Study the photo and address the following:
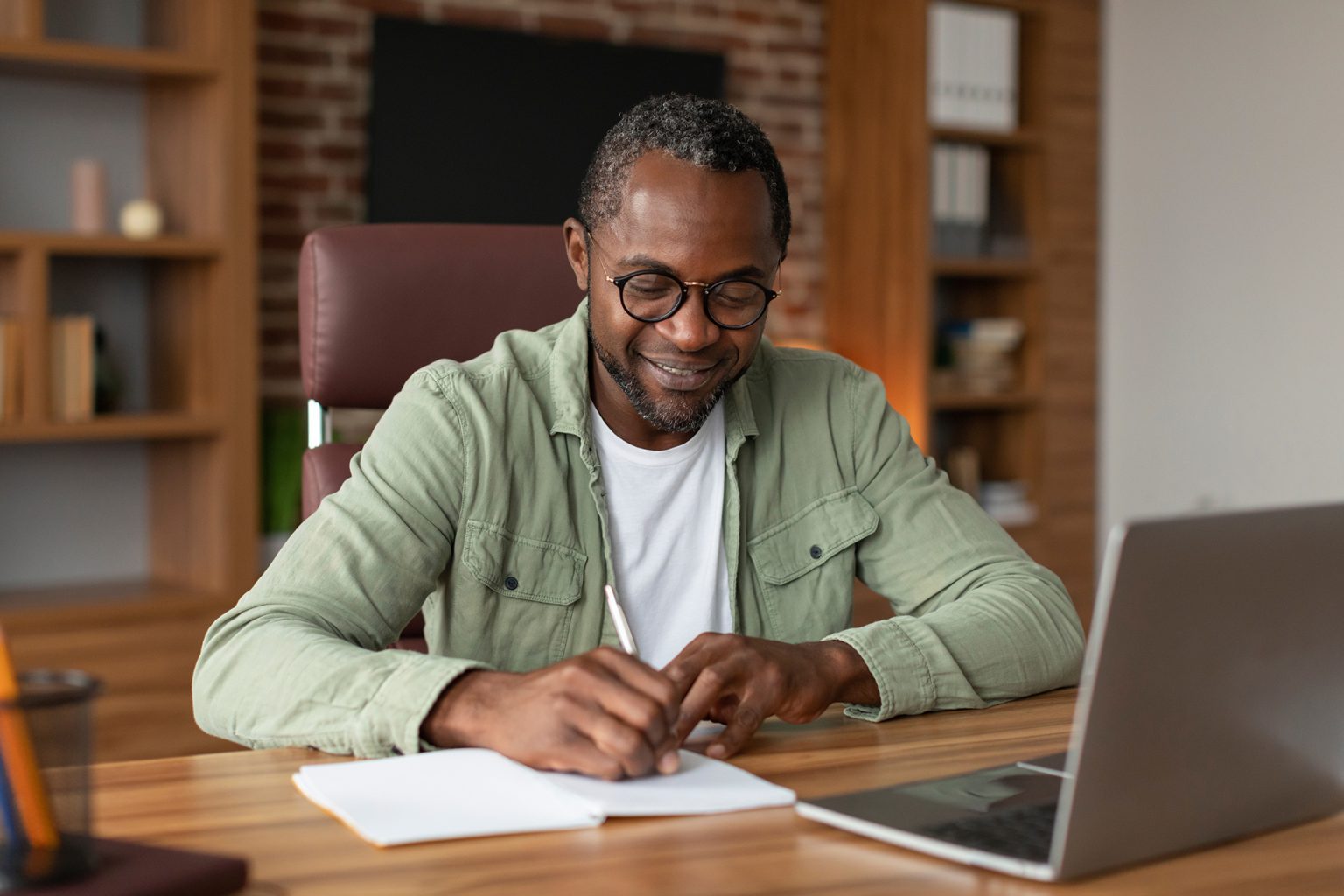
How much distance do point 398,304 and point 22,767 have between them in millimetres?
1116

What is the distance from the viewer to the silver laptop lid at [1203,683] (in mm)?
725

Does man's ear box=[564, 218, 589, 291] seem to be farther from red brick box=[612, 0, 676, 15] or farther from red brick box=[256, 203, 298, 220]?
red brick box=[612, 0, 676, 15]

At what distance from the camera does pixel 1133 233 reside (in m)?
4.21

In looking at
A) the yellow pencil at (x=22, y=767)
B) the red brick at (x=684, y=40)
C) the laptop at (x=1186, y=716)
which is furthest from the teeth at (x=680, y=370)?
the red brick at (x=684, y=40)

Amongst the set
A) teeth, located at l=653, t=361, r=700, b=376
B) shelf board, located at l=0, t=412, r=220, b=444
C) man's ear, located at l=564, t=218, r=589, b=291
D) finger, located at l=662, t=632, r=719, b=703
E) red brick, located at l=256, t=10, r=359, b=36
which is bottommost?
finger, located at l=662, t=632, r=719, b=703

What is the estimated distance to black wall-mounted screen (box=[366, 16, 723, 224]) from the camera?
344 centimetres

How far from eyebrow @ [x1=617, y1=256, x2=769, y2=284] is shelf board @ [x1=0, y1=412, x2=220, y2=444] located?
187 centimetres

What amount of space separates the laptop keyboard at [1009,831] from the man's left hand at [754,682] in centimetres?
23

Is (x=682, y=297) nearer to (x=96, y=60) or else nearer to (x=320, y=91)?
(x=96, y=60)

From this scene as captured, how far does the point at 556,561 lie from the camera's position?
1.48 m

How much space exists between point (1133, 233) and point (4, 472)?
10.1 feet

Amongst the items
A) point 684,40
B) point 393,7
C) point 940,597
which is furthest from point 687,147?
point 684,40

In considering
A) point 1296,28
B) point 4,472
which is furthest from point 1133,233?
point 4,472

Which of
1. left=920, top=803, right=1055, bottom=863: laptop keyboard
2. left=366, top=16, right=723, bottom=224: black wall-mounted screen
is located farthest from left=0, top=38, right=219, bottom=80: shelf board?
left=920, top=803, right=1055, bottom=863: laptop keyboard
